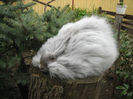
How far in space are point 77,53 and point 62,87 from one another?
373 millimetres

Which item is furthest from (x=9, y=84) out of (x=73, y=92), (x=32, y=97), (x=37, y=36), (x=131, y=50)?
(x=131, y=50)

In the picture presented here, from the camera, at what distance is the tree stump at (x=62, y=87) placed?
5.27ft

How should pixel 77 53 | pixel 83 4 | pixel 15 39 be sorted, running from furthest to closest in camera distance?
pixel 83 4 → pixel 15 39 → pixel 77 53

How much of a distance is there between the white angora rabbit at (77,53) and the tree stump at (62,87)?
2.9 inches

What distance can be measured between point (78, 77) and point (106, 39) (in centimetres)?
46

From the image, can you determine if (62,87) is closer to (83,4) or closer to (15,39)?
(15,39)

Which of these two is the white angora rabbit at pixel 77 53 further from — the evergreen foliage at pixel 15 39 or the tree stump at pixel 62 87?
the evergreen foliage at pixel 15 39

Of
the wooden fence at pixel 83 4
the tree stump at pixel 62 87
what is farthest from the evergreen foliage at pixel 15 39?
the wooden fence at pixel 83 4

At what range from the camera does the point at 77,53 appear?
1.49 meters

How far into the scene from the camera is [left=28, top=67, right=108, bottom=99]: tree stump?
1.61 m

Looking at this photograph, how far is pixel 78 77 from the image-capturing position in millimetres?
1581

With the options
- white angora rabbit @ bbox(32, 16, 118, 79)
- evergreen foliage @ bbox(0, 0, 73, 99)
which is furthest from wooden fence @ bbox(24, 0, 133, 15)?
white angora rabbit @ bbox(32, 16, 118, 79)

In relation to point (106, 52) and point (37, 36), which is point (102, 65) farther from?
point (37, 36)

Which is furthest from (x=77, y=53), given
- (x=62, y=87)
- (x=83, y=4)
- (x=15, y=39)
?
(x=83, y=4)
